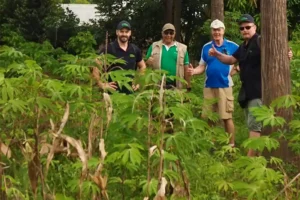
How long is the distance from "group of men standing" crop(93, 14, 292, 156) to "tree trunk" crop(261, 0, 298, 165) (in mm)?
177

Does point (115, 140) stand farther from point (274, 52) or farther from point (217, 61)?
point (217, 61)

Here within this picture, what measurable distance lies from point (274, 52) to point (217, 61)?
1.28 meters

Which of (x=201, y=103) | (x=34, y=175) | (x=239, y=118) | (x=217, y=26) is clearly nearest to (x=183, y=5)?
(x=239, y=118)

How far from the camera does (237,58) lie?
23.7 feet

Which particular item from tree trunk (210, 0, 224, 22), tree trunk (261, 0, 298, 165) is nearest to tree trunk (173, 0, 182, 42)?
tree trunk (210, 0, 224, 22)

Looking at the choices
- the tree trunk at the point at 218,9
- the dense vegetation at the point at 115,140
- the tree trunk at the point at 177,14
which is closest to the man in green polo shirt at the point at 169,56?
the dense vegetation at the point at 115,140

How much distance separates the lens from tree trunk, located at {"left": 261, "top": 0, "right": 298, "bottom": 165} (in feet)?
22.2

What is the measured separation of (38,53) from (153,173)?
417 inches

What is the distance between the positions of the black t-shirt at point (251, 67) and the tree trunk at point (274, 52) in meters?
0.29

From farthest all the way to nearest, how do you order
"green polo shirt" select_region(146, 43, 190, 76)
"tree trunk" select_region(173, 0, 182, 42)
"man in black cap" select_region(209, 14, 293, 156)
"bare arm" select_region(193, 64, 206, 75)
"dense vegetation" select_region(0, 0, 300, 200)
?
"tree trunk" select_region(173, 0, 182, 42), "bare arm" select_region(193, 64, 206, 75), "green polo shirt" select_region(146, 43, 190, 76), "man in black cap" select_region(209, 14, 293, 156), "dense vegetation" select_region(0, 0, 300, 200)

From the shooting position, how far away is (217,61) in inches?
313

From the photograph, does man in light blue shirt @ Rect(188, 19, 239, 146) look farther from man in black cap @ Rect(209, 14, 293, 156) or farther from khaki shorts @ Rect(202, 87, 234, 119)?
man in black cap @ Rect(209, 14, 293, 156)

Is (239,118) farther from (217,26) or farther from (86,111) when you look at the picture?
(86,111)

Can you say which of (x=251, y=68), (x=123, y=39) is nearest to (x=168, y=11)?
(x=123, y=39)
